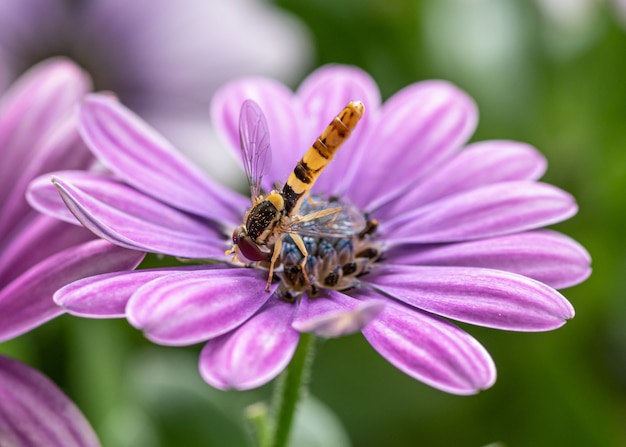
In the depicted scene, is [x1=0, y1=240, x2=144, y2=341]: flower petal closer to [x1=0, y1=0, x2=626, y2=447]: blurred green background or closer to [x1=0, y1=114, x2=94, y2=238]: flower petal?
[x1=0, y1=114, x2=94, y2=238]: flower petal

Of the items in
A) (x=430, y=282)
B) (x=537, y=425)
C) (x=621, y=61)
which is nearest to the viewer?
(x=430, y=282)

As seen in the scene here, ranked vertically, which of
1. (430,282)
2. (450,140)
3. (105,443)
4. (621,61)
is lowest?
(105,443)

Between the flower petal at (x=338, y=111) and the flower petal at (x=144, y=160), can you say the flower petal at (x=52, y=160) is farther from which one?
the flower petal at (x=338, y=111)

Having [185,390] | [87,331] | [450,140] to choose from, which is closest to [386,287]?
[450,140]

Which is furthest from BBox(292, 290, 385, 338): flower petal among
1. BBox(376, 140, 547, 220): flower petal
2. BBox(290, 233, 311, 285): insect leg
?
BBox(376, 140, 547, 220): flower petal

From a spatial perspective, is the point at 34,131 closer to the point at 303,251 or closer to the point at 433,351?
the point at 303,251

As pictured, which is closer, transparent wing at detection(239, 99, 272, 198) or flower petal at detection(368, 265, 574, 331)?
flower petal at detection(368, 265, 574, 331)

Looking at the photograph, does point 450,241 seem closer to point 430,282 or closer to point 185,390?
point 430,282
